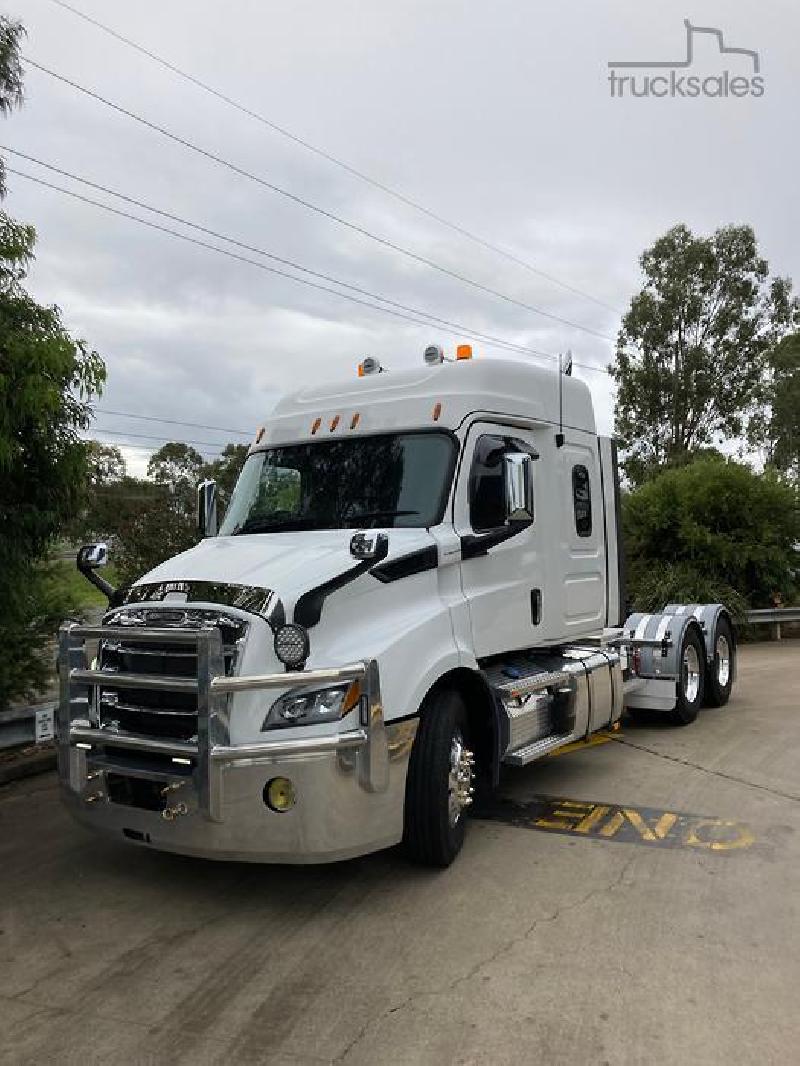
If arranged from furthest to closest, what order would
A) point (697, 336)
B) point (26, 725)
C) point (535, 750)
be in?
point (697, 336), point (26, 725), point (535, 750)

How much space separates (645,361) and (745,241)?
5.69 m

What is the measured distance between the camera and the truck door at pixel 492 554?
5.20 m

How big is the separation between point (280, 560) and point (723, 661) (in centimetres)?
689

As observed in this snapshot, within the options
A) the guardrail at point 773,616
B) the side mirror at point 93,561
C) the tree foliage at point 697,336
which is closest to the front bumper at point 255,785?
the side mirror at point 93,561

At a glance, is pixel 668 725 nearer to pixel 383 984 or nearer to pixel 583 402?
pixel 583 402

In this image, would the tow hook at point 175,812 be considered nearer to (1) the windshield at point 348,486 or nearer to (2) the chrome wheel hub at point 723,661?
(1) the windshield at point 348,486

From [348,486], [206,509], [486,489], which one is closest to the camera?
[486,489]

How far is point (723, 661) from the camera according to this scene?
9812 mm

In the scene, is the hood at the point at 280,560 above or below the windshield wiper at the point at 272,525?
below

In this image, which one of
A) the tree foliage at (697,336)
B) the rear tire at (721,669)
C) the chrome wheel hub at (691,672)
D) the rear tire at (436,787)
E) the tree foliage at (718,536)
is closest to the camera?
the rear tire at (436,787)

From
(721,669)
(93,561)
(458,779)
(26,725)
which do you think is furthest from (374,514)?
(721,669)

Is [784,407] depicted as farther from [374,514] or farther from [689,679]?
[374,514]

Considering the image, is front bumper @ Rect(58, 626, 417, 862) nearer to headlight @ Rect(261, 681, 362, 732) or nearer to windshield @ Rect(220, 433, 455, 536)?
headlight @ Rect(261, 681, 362, 732)

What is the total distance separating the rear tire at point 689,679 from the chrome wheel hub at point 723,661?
17.8 inches
